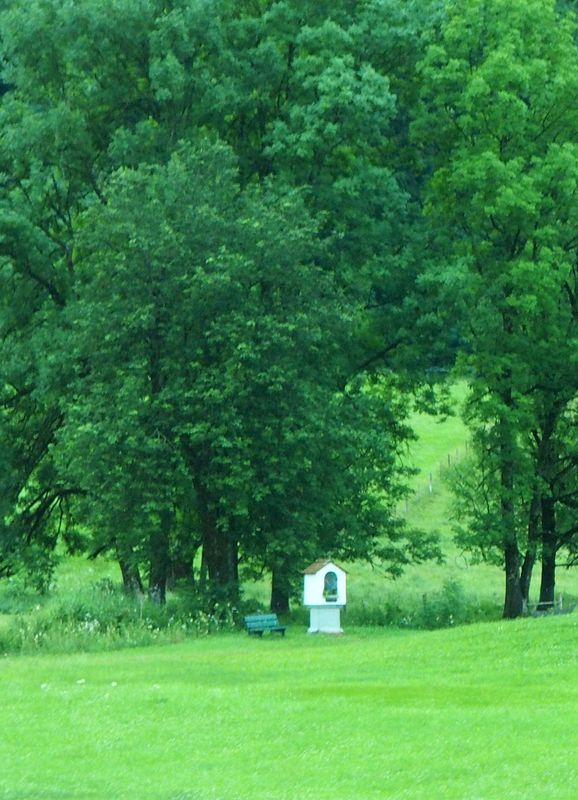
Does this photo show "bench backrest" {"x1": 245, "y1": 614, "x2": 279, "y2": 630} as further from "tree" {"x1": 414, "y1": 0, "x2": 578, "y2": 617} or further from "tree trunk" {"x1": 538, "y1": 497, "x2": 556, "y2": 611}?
"tree trunk" {"x1": 538, "y1": 497, "x2": 556, "y2": 611}

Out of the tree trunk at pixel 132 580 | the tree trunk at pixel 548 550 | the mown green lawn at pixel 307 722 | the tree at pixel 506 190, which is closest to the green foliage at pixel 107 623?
the mown green lawn at pixel 307 722

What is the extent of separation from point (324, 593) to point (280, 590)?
549cm

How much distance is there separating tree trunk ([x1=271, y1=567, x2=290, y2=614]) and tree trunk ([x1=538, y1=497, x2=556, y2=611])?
875 centimetres

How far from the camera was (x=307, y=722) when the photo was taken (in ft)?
62.5

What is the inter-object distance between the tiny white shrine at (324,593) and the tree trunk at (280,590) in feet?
10.2

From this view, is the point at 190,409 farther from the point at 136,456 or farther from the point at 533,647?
the point at 533,647

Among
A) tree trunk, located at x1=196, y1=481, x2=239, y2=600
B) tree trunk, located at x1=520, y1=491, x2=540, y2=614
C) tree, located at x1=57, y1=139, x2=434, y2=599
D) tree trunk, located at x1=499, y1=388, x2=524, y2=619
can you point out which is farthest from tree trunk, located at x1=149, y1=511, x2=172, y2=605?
tree trunk, located at x1=520, y1=491, x2=540, y2=614

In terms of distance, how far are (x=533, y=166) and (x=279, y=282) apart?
8997mm

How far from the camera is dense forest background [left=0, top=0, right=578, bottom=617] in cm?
3559

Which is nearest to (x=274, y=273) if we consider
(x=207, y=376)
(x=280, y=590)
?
(x=207, y=376)

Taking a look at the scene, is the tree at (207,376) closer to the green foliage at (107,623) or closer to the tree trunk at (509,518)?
the green foliage at (107,623)

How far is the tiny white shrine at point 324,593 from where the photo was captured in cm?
3250

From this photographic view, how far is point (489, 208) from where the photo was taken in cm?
4019

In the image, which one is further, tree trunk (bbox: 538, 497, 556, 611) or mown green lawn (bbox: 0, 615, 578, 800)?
tree trunk (bbox: 538, 497, 556, 611)
